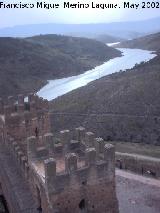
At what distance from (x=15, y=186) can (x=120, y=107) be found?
41.1m

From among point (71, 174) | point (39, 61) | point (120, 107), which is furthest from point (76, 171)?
point (39, 61)

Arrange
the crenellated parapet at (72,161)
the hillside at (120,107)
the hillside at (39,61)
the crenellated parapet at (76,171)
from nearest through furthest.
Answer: the crenellated parapet at (76,171) < the crenellated parapet at (72,161) < the hillside at (120,107) < the hillside at (39,61)

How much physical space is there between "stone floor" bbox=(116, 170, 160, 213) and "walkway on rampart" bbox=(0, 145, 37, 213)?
26.5ft

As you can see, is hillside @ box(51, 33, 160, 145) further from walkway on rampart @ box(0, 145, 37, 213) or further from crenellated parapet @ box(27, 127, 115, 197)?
crenellated parapet @ box(27, 127, 115, 197)

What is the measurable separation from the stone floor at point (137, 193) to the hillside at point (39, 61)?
204ft

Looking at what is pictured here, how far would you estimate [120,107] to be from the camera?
61.7 metres

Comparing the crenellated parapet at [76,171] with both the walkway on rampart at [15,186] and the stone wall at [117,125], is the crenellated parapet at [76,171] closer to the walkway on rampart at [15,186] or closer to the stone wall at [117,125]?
the walkway on rampart at [15,186]

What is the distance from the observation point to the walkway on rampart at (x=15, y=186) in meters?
Result: 20.1

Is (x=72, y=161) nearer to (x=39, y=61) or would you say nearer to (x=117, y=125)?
(x=117, y=125)

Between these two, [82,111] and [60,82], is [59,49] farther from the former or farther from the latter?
[82,111]

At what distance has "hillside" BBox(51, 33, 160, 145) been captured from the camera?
52531 millimetres

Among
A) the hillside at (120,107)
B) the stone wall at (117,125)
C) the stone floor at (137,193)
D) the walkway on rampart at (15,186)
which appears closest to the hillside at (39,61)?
the hillside at (120,107)

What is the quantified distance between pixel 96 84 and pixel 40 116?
5659 centimetres

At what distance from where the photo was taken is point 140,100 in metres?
61.7
